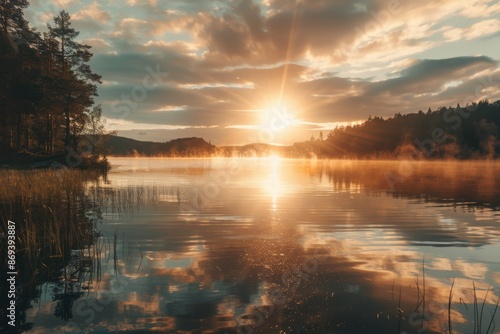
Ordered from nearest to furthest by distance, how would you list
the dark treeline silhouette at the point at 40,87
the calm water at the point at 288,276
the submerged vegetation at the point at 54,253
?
the calm water at the point at 288,276
the submerged vegetation at the point at 54,253
the dark treeline silhouette at the point at 40,87

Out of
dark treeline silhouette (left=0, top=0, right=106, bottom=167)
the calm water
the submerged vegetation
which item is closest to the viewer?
the calm water

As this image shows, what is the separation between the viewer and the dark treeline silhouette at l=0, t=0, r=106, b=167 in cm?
5638

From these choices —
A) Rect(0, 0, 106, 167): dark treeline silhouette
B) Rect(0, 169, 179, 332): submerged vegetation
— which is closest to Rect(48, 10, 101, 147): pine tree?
Rect(0, 0, 106, 167): dark treeline silhouette

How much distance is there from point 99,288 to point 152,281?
1.54 meters

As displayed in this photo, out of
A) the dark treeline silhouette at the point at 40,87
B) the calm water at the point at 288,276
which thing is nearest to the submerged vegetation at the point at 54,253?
the calm water at the point at 288,276

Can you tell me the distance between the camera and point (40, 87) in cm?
5731

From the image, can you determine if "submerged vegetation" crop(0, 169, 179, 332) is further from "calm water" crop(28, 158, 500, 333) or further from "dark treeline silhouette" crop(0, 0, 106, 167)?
"dark treeline silhouette" crop(0, 0, 106, 167)

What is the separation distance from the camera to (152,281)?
38.2 ft

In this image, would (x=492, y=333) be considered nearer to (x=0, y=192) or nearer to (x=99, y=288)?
(x=99, y=288)

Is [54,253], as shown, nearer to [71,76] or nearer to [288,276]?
[288,276]

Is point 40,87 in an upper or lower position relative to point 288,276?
upper

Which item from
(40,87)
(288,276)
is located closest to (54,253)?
(288,276)

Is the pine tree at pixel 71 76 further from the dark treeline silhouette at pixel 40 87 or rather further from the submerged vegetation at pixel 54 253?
the submerged vegetation at pixel 54 253

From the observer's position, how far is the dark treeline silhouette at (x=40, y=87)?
56375mm
